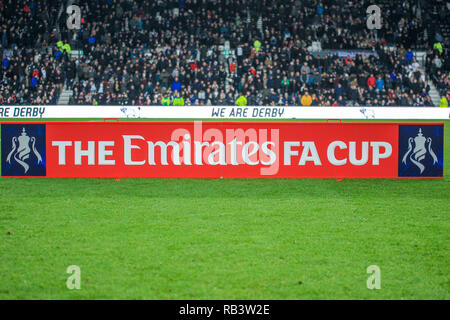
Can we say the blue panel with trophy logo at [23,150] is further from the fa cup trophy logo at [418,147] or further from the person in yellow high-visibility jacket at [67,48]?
the person in yellow high-visibility jacket at [67,48]

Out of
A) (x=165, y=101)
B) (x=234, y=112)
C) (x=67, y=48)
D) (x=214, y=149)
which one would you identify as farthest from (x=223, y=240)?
(x=67, y=48)

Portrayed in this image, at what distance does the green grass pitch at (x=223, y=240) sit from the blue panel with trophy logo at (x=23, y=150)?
0.70 m

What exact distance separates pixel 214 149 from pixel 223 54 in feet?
74.5

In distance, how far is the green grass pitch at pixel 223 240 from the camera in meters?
4.73

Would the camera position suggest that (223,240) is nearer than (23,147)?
Yes

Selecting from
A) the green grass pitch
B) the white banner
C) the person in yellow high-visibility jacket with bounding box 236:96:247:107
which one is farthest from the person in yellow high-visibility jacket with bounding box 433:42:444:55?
the green grass pitch

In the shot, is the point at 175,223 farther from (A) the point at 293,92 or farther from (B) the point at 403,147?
(A) the point at 293,92

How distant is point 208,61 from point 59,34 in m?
10.5

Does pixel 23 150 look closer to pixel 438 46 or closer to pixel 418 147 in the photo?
pixel 418 147

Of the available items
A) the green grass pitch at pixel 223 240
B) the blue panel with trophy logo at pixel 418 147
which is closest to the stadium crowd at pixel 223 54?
the blue panel with trophy logo at pixel 418 147

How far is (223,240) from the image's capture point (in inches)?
246

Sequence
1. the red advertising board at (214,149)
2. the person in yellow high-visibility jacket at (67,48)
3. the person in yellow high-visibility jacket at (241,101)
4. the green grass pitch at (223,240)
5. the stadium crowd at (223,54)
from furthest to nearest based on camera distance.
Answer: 1. the person in yellow high-visibility jacket at (67,48)
2. the stadium crowd at (223,54)
3. the person in yellow high-visibility jacket at (241,101)
4. the red advertising board at (214,149)
5. the green grass pitch at (223,240)

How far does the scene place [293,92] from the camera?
1182 inches
